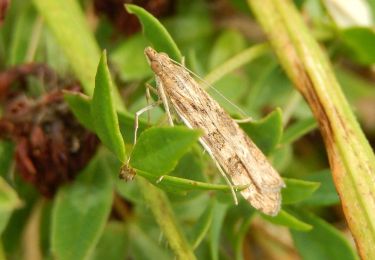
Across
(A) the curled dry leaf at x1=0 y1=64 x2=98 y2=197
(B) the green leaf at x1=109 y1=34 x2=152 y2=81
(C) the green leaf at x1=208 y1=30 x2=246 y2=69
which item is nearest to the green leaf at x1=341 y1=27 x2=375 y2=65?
(C) the green leaf at x1=208 y1=30 x2=246 y2=69

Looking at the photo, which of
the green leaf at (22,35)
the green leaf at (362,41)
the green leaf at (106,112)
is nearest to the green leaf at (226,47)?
the green leaf at (362,41)

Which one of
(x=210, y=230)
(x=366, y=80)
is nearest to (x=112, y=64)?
(x=210, y=230)

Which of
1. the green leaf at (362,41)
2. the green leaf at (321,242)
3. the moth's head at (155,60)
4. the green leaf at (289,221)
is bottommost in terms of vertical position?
the green leaf at (321,242)

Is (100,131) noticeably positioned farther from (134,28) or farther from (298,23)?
(134,28)

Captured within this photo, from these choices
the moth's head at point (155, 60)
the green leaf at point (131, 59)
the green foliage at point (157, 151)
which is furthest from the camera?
the green leaf at point (131, 59)

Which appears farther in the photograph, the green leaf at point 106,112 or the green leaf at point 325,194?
the green leaf at point 325,194

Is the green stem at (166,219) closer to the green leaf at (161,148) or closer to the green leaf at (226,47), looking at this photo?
the green leaf at (161,148)

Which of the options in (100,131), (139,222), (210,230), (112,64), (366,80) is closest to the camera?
(100,131)

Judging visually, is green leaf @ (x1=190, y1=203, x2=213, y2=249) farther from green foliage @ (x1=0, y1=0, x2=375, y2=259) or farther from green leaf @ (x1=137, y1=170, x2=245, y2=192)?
green leaf @ (x1=137, y1=170, x2=245, y2=192)
